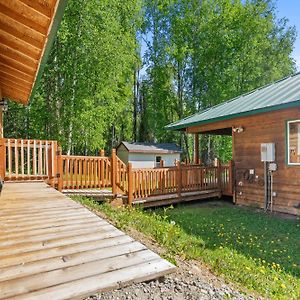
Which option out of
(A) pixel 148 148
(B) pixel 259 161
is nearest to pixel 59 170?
(B) pixel 259 161

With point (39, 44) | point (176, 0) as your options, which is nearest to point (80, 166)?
point (39, 44)

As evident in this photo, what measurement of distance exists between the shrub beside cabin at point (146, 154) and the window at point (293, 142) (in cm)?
1249

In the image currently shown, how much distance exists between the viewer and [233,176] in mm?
9680

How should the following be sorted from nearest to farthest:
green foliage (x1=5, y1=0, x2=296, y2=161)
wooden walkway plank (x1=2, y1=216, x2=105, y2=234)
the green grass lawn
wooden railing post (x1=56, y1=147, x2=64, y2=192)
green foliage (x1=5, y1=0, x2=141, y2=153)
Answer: wooden walkway plank (x1=2, y1=216, x2=105, y2=234) → the green grass lawn → wooden railing post (x1=56, y1=147, x2=64, y2=192) → green foliage (x1=5, y1=0, x2=141, y2=153) → green foliage (x1=5, y1=0, x2=296, y2=161)

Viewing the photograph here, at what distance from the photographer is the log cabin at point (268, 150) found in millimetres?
7559

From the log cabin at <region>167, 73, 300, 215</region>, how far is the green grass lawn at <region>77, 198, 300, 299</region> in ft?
2.51

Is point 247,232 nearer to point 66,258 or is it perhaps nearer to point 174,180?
point 174,180

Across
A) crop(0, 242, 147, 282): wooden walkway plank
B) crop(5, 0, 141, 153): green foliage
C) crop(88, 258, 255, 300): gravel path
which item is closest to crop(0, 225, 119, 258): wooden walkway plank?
crop(0, 242, 147, 282): wooden walkway plank

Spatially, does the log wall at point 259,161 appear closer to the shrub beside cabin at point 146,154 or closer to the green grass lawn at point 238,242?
the green grass lawn at point 238,242

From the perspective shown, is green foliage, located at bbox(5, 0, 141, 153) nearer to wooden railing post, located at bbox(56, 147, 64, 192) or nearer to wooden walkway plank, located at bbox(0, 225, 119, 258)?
wooden railing post, located at bbox(56, 147, 64, 192)

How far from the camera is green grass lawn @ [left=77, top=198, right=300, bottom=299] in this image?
325cm

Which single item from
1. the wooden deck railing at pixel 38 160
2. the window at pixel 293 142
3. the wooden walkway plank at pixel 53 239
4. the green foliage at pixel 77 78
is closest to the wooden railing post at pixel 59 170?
the wooden deck railing at pixel 38 160

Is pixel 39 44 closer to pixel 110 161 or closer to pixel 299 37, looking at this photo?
pixel 110 161

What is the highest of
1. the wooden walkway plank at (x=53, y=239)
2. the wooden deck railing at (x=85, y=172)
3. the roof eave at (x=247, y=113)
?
the roof eave at (x=247, y=113)
